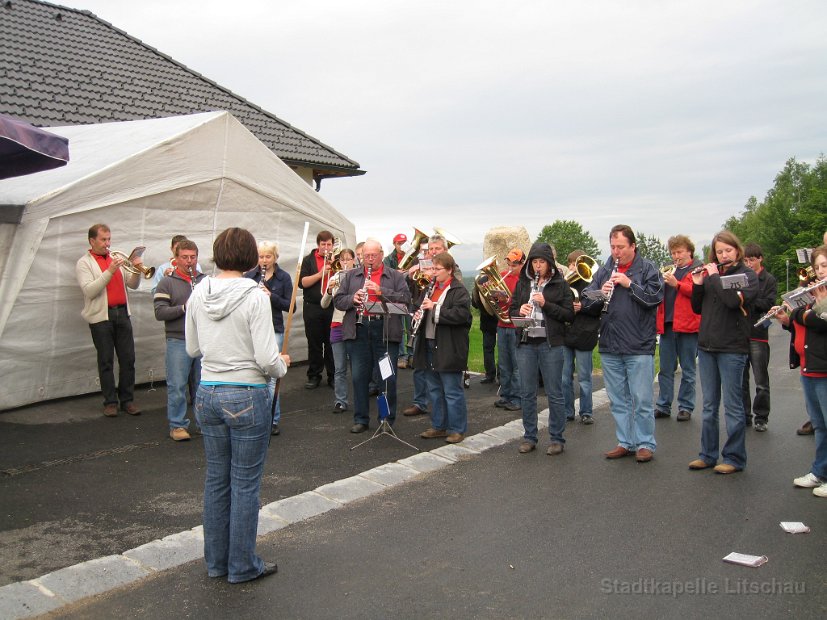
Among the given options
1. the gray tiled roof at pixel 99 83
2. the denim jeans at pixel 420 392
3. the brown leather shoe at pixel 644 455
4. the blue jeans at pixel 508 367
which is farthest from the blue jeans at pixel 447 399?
the gray tiled roof at pixel 99 83

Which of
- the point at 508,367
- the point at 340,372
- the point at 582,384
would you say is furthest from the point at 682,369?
the point at 340,372

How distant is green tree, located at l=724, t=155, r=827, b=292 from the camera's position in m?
57.9

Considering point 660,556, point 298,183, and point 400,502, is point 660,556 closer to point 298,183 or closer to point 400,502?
point 400,502

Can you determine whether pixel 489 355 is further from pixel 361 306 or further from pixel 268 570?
pixel 268 570

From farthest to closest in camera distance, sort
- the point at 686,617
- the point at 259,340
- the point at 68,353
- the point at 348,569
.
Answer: the point at 68,353 < the point at 348,569 < the point at 259,340 < the point at 686,617

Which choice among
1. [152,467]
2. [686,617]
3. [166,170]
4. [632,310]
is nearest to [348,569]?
[686,617]

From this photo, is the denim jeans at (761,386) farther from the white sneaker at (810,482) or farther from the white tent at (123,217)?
the white tent at (123,217)

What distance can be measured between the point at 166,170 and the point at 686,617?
779cm

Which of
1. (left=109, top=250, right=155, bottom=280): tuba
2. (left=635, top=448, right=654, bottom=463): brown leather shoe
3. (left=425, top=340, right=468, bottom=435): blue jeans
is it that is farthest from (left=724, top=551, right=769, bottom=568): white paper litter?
(left=109, top=250, right=155, bottom=280): tuba

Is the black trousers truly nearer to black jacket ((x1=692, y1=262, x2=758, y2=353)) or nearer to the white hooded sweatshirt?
black jacket ((x1=692, y1=262, x2=758, y2=353))

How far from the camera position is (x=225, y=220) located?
10.0 metres

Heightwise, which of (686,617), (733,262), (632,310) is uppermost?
(733,262)

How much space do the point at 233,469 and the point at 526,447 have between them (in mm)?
3603

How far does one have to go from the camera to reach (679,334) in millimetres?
8664
